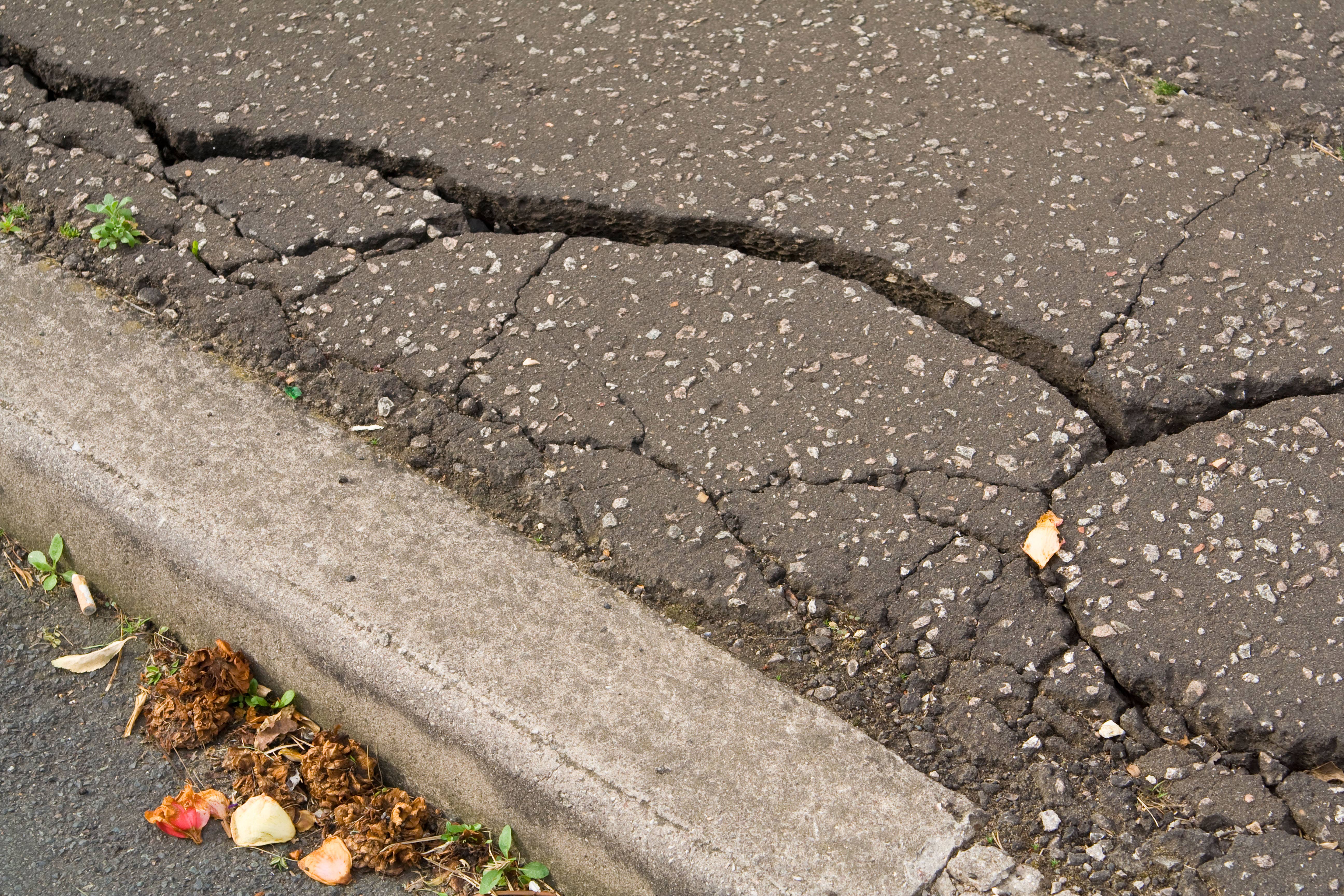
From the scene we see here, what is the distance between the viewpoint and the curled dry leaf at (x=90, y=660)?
2295mm

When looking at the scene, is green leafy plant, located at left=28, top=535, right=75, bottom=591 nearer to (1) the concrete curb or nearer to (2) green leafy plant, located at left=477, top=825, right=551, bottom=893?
(1) the concrete curb

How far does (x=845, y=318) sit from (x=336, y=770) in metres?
1.43

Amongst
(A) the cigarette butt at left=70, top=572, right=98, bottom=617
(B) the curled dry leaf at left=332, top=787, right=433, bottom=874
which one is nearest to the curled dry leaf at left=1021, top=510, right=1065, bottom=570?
(B) the curled dry leaf at left=332, top=787, right=433, bottom=874

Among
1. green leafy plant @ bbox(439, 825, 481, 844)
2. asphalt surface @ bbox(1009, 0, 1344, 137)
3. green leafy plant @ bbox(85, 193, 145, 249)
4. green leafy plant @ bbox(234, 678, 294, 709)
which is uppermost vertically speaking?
asphalt surface @ bbox(1009, 0, 1344, 137)

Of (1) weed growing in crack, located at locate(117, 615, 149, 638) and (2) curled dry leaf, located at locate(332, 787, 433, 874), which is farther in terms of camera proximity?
(1) weed growing in crack, located at locate(117, 615, 149, 638)

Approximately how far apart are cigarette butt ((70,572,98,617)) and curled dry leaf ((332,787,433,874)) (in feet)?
2.51

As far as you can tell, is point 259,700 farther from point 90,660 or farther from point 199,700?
point 90,660

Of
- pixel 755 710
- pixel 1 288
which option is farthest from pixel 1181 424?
pixel 1 288

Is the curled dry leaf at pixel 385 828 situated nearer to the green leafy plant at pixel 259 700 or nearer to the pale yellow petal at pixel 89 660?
the green leafy plant at pixel 259 700

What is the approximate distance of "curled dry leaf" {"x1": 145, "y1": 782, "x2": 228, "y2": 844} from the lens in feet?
6.61

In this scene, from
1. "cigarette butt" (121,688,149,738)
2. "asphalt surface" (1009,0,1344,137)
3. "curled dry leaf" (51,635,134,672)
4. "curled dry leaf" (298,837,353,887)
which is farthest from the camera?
"asphalt surface" (1009,0,1344,137)

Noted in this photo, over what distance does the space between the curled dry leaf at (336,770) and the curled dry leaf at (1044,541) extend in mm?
1312

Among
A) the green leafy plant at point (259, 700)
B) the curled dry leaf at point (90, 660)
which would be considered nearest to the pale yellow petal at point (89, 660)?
the curled dry leaf at point (90, 660)

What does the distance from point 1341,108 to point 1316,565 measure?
1.57 meters
